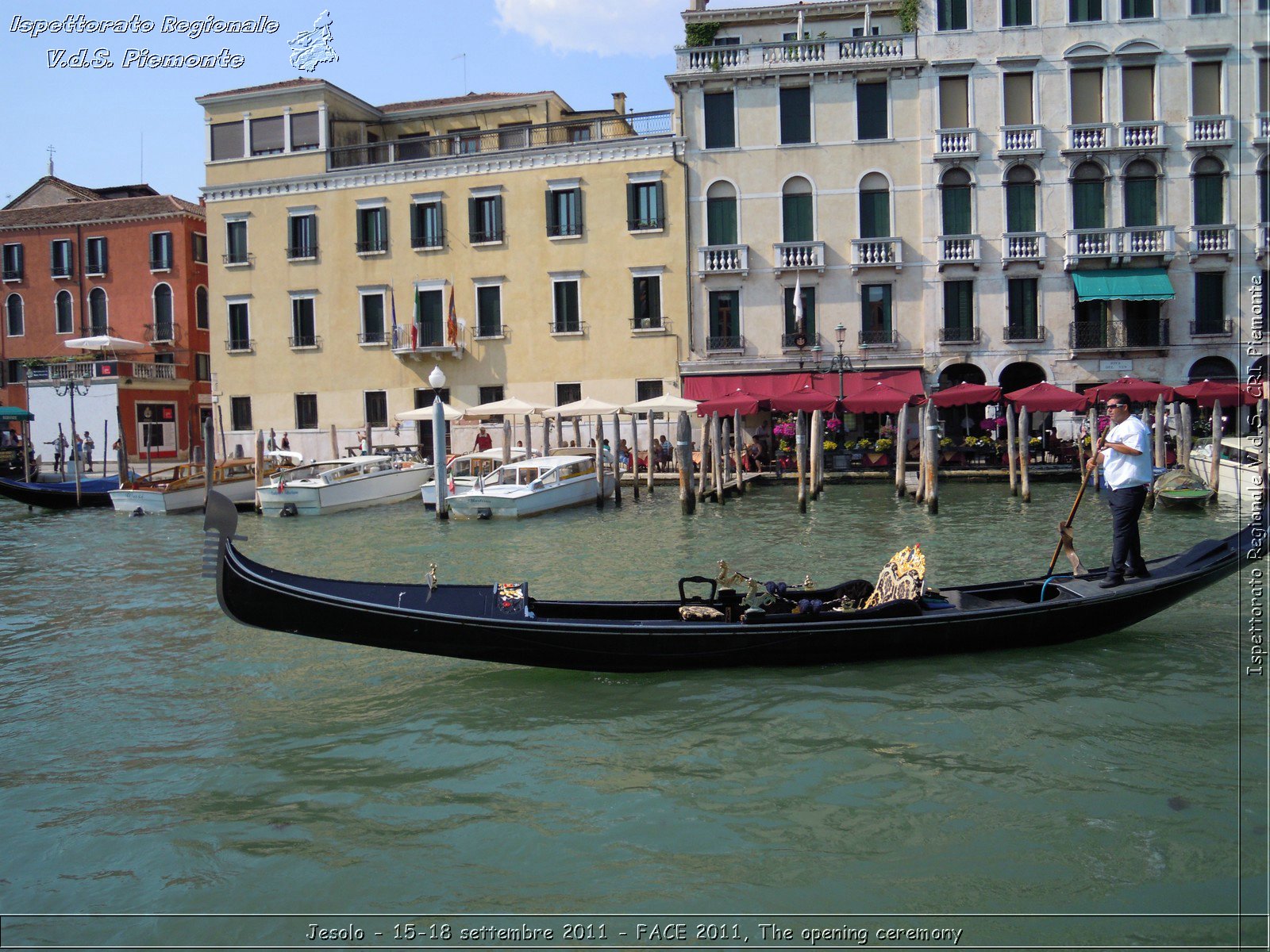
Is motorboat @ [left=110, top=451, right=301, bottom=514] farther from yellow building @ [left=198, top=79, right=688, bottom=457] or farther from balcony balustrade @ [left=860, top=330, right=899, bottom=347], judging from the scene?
balcony balustrade @ [left=860, top=330, right=899, bottom=347]

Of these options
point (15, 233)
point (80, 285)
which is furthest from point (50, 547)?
point (15, 233)

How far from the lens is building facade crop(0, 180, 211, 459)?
91.9ft

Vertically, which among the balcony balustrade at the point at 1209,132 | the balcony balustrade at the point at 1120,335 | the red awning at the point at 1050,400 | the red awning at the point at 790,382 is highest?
the balcony balustrade at the point at 1209,132

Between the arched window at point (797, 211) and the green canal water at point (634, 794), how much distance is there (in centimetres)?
1496

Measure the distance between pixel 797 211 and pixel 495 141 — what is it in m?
7.33

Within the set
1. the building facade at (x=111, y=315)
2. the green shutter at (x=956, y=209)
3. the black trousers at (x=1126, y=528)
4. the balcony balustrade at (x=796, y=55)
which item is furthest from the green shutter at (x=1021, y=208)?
the building facade at (x=111, y=315)

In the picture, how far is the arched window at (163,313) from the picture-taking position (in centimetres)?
2914

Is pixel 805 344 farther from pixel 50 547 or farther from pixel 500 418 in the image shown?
pixel 50 547

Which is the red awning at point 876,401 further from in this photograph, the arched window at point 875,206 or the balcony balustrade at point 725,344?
the arched window at point 875,206

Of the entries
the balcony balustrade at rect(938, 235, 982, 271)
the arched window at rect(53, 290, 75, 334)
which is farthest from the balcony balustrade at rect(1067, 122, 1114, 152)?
the arched window at rect(53, 290, 75, 334)

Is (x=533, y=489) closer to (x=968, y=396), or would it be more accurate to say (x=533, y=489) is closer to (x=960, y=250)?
(x=968, y=396)

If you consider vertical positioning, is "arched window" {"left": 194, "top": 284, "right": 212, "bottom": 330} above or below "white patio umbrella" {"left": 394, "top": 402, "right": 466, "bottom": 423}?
above

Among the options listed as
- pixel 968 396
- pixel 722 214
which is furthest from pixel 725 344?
pixel 968 396

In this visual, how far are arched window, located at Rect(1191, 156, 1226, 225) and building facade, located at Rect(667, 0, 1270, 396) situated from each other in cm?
5
